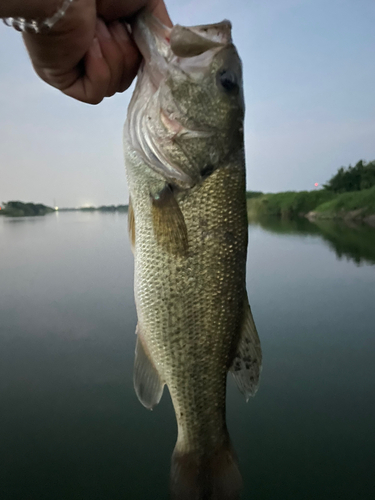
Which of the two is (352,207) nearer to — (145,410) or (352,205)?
(352,205)

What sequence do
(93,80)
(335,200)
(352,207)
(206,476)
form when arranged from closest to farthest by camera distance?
(93,80) → (206,476) → (352,207) → (335,200)

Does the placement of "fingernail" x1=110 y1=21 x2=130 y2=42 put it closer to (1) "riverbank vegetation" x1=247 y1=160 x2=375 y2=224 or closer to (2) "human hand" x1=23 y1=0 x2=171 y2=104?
(2) "human hand" x1=23 y1=0 x2=171 y2=104

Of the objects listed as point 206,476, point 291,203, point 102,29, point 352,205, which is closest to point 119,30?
point 102,29

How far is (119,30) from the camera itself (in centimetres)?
129

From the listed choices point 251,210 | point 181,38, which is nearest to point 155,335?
point 181,38

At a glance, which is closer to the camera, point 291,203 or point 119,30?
point 119,30

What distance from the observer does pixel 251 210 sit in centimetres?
5344

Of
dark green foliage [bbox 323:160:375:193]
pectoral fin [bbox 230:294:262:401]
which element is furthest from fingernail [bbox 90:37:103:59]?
dark green foliage [bbox 323:160:375:193]

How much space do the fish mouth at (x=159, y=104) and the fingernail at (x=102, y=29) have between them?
0.15 metres

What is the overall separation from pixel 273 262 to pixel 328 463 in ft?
33.7

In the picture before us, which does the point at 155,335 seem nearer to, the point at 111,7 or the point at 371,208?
the point at 111,7

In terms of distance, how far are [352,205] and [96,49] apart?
3794 cm

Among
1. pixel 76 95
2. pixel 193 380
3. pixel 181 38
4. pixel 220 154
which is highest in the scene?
pixel 181 38

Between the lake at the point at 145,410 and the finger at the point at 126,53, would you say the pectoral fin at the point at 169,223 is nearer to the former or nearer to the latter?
the finger at the point at 126,53
